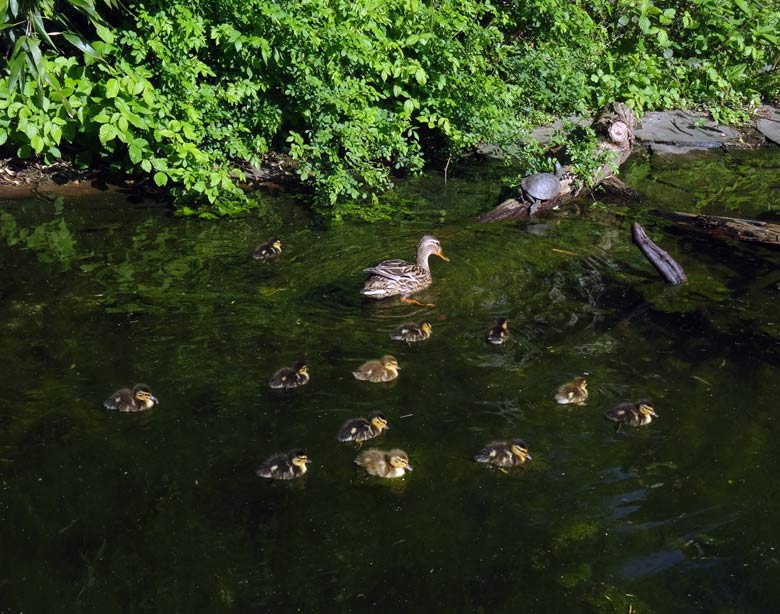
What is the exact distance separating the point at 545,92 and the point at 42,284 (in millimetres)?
7224

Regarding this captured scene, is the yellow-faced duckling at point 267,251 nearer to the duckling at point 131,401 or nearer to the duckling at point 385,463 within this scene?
the duckling at point 131,401

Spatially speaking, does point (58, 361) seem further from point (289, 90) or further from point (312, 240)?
point (289, 90)

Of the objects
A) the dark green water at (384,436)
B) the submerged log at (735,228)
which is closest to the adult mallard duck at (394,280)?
the dark green water at (384,436)

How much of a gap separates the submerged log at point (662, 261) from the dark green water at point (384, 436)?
0.18 metres

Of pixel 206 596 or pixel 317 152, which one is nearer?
pixel 206 596

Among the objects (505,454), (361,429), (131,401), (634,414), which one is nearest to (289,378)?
(361,429)

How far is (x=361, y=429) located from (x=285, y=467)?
2.11ft

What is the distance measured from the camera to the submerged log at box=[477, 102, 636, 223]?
37.0 ft

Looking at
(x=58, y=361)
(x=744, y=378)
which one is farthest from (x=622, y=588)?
(x=58, y=361)

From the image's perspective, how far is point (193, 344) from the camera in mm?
7645

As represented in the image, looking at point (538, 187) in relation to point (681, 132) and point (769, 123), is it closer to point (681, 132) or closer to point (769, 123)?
point (681, 132)

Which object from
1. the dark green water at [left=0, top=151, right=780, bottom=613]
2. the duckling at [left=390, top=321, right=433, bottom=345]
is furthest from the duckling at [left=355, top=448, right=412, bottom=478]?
the duckling at [left=390, top=321, right=433, bottom=345]

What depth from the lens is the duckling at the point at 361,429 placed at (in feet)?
20.5

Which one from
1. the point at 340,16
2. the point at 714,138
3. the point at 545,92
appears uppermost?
the point at 340,16
